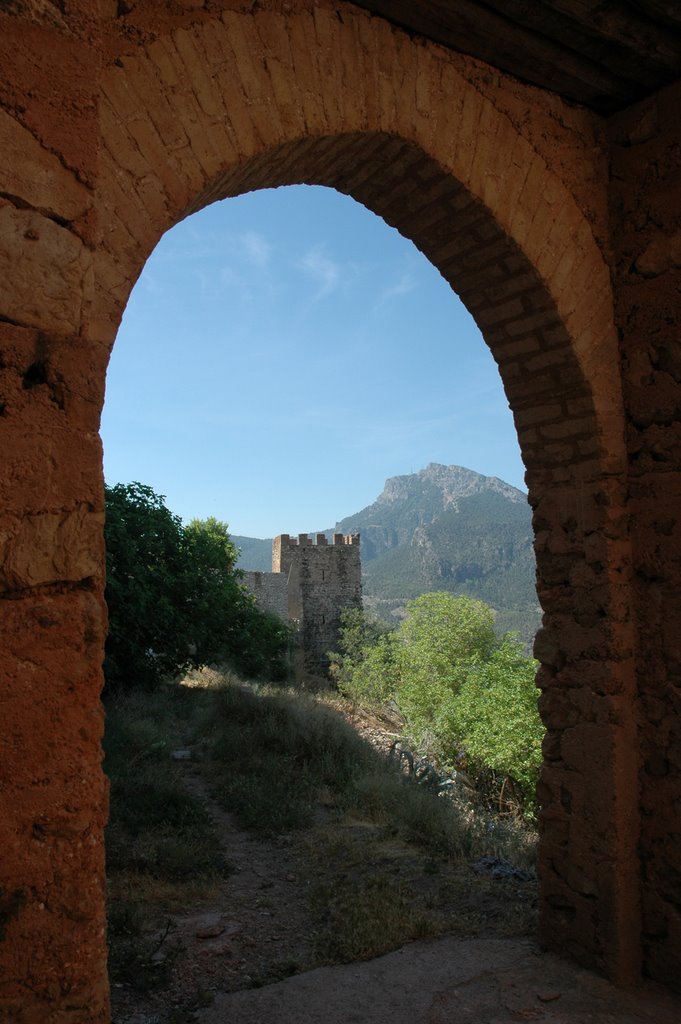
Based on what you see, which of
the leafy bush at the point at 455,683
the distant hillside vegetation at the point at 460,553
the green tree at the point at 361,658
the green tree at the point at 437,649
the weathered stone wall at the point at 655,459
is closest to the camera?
the weathered stone wall at the point at 655,459

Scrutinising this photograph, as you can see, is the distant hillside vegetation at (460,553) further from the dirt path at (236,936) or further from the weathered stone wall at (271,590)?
the dirt path at (236,936)

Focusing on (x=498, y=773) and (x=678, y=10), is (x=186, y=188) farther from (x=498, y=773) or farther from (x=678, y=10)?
(x=498, y=773)

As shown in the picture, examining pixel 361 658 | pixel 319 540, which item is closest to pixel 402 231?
pixel 361 658

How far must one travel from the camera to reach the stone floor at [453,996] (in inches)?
115

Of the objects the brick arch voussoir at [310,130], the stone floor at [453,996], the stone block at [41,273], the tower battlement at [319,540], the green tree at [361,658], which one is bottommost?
the green tree at [361,658]

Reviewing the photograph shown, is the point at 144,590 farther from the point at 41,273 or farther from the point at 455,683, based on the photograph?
the point at 41,273

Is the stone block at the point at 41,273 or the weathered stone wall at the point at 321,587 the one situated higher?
the stone block at the point at 41,273

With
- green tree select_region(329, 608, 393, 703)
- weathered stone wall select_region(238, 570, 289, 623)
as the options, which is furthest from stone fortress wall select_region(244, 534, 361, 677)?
green tree select_region(329, 608, 393, 703)

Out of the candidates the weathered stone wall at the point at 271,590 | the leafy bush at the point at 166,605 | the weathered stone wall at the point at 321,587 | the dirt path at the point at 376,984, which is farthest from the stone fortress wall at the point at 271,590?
the dirt path at the point at 376,984

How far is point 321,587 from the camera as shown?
23266 mm

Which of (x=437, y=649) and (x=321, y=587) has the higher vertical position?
(x=321, y=587)

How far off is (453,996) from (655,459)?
2530mm

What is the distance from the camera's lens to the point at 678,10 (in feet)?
9.09

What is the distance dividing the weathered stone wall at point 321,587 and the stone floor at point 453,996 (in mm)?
19154
